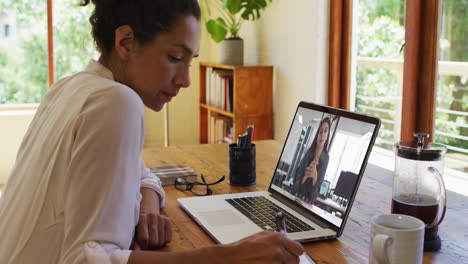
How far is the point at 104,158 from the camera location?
2.84 ft

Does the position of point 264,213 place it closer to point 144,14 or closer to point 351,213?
point 351,213

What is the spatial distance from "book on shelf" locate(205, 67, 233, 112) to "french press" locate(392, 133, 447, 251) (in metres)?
2.76

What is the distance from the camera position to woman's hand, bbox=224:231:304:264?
0.91 meters

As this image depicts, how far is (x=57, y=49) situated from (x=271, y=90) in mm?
2007

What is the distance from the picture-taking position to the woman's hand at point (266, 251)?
0.91 metres

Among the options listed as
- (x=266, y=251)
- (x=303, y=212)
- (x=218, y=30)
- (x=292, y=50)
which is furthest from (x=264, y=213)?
(x=218, y=30)

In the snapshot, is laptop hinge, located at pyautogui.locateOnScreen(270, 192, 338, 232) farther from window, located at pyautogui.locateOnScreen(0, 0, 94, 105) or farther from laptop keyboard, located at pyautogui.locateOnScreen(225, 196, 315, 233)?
window, located at pyautogui.locateOnScreen(0, 0, 94, 105)

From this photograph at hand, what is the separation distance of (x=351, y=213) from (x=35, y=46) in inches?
153

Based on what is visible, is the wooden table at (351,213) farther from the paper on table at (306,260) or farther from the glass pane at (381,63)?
the glass pane at (381,63)

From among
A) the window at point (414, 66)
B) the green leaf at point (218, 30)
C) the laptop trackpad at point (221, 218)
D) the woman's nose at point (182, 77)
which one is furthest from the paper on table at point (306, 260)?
the green leaf at point (218, 30)

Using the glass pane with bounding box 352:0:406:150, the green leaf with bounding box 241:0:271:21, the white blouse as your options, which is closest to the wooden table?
the white blouse

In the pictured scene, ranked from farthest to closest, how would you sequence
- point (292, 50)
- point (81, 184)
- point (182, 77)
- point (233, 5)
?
point (233, 5), point (292, 50), point (182, 77), point (81, 184)

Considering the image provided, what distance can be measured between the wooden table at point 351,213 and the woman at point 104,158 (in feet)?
0.56

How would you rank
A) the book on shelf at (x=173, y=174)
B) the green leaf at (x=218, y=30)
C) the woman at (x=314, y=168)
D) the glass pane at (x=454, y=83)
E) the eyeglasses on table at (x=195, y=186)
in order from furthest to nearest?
1. the green leaf at (x=218, y=30)
2. the glass pane at (x=454, y=83)
3. the book on shelf at (x=173, y=174)
4. the eyeglasses on table at (x=195, y=186)
5. the woman at (x=314, y=168)
